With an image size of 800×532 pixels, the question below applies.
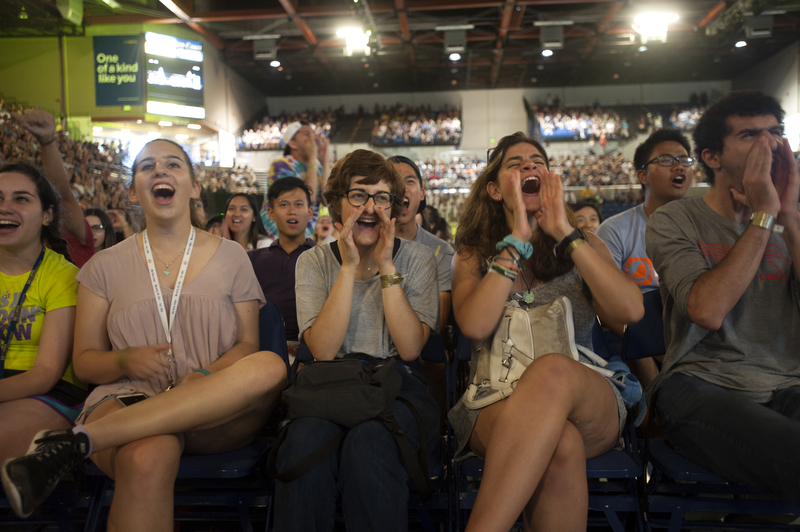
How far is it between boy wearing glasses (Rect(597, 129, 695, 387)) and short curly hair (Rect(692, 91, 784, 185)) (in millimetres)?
892

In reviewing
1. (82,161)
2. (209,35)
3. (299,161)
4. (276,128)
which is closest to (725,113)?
(299,161)

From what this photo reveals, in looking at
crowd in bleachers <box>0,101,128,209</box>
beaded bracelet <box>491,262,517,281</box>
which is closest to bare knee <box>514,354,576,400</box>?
beaded bracelet <box>491,262,517,281</box>

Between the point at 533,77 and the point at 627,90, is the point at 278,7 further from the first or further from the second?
the point at 627,90

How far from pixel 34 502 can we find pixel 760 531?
6.75 ft

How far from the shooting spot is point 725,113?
1.86 meters

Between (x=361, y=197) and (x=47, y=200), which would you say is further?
(x=47, y=200)

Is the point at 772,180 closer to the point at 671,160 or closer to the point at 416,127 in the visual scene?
the point at 671,160

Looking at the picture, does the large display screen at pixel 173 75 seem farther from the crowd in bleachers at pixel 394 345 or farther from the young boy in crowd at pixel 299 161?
the crowd in bleachers at pixel 394 345

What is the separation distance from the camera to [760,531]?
1638 mm

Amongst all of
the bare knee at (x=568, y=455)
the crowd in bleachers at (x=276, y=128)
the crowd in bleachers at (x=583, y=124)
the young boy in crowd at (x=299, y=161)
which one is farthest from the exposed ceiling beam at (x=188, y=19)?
the bare knee at (x=568, y=455)

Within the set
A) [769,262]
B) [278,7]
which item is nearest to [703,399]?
[769,262]

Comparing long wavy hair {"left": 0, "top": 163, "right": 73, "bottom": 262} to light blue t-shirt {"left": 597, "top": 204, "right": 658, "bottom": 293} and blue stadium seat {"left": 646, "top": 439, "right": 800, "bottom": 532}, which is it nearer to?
blue stadium seat {"left": 646, "top": 439, "right": 800, "bottom": 532}

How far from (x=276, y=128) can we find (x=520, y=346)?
705 inches

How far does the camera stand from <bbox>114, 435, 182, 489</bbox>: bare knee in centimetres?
145
